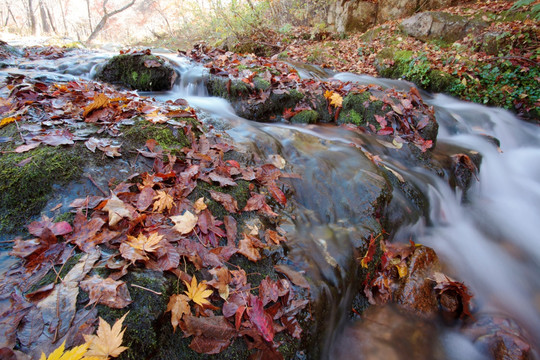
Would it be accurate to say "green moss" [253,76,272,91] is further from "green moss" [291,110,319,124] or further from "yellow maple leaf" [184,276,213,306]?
"yellow maple leaf" [184,276,213,306]

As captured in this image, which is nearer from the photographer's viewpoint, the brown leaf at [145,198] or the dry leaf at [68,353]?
the dry leaf at [68,353]

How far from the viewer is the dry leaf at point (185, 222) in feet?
6.32

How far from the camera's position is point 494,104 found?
277 inches

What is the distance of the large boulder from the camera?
842cm

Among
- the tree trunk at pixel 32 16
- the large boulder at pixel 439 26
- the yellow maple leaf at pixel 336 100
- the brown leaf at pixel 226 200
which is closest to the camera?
the brown leaf at pixel 226 200

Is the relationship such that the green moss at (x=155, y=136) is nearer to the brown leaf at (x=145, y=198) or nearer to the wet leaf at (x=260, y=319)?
the brown leaf at (x=145, y=198)

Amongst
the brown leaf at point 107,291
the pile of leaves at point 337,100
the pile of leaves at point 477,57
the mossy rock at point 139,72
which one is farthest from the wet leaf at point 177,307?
the pile of leaves at point 477,57

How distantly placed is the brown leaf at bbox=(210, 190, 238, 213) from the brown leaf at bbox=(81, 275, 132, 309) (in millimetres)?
1015

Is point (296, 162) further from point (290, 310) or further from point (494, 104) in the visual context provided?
point (494, 104)

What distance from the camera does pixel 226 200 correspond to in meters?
2.34

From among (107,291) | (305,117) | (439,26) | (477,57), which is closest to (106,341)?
(107,291)

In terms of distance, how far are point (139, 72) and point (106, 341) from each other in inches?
226

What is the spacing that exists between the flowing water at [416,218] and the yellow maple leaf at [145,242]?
3.87 ft

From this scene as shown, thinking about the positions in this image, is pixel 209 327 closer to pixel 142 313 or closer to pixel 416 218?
pixel 142 313
